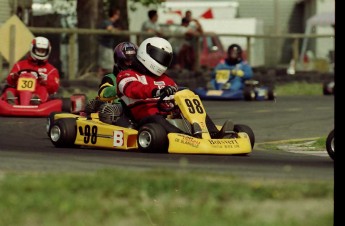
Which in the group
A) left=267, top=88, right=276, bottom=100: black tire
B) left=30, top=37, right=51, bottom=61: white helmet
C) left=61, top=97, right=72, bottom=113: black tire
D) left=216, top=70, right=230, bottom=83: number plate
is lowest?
left=267, top=88, right=276, bottom=100: black tire

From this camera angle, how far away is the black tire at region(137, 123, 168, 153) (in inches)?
525

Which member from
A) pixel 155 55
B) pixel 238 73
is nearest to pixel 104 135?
pixel 155 55

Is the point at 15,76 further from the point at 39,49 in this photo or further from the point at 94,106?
the point at 94,106

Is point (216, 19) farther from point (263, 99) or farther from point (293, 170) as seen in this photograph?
point (293, 170)

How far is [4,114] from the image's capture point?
20.4 meters

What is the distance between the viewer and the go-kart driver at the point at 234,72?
89.1 feet

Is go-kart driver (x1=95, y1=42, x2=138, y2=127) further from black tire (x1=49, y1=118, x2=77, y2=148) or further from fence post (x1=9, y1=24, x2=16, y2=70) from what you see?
fence post (x1=9, y1=24, x2=16, y2=70)

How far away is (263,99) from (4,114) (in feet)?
27.9

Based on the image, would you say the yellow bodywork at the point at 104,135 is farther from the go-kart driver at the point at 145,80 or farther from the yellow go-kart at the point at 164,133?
the go-kart driver at the point at 145,80

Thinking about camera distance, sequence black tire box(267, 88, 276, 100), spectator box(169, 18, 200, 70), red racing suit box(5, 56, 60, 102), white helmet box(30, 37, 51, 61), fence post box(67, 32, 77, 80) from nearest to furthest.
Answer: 1. red racing suit box(5, 56, 60, 102)
2. white helmet box(30, 37, 51, 61)
3. fence post box(67, 32, 77, 80)
4. black tire box(267, 88, 276, 100)
5. spectator box(169, 18, 200, 70)

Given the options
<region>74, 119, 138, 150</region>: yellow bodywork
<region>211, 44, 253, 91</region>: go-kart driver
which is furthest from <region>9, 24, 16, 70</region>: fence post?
<region>74, 119, 138, 150</region>: yellow bodywork

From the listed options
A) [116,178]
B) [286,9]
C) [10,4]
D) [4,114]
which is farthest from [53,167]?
[286,9]

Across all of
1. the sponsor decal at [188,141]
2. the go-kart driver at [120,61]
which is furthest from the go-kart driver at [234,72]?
the sponsor decal at [188,141]

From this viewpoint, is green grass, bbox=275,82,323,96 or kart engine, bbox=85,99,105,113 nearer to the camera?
kart engine, bbox=85,99,105,113
